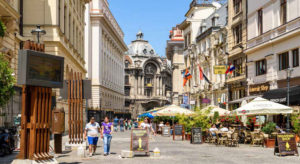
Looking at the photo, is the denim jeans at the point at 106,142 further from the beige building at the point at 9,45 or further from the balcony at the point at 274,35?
the balcony at the point at 274,35

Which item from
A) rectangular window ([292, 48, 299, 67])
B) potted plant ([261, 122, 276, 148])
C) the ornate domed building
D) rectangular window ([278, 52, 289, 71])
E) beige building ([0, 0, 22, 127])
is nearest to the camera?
potted plant ([261, 122, 276, 148])

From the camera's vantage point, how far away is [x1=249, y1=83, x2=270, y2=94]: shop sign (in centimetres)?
3166

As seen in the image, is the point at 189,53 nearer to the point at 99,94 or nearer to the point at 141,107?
the point at 99,94

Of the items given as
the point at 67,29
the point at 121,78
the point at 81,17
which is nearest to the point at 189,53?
the point at 81,17

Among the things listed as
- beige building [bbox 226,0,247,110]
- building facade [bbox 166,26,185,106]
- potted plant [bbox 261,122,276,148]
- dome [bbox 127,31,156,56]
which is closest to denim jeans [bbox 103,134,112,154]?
potted plant [bbox 261,122,276,148]

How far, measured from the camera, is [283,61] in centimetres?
2981

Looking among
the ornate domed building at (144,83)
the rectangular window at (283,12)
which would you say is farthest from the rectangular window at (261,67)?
the ornate domed building at (144,83)

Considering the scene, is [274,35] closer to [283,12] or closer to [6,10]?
[283,12]

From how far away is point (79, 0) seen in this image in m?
48.8

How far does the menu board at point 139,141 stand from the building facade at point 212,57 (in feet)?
77.9

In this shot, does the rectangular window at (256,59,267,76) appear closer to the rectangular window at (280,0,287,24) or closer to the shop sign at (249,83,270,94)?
the shop sign at (249,83,270,94)

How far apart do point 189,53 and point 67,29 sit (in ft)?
80.5

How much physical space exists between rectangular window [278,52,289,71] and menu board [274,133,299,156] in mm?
12725

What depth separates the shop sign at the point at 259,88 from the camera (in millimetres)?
31656
